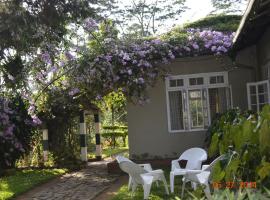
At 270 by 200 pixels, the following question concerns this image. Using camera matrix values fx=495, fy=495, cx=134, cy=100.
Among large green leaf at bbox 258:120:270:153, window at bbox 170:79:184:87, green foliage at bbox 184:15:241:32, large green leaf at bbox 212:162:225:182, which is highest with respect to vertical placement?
green foliage at bbox 184:15:241:32

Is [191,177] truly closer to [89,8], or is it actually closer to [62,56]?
[89,8]

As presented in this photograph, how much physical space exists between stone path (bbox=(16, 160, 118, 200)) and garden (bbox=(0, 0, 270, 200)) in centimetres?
41

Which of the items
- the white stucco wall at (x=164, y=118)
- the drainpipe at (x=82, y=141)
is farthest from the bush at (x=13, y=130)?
the white stucco wall at (x=164, y=118)

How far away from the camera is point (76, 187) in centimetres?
1119

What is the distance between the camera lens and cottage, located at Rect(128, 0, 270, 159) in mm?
13945

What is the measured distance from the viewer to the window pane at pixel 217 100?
46.2ft

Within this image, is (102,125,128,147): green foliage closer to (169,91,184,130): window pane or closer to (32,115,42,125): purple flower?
(32,115,42,125): purple flower

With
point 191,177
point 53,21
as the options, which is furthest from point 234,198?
point 53,21

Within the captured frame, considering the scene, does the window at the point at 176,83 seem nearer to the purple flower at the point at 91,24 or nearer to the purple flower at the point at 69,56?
the purple flower at the point at 91,24

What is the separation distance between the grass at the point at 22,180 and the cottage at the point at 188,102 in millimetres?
2473

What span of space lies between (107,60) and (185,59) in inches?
92.4

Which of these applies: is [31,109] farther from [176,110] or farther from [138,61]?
[176,110]

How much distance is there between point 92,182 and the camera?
12.0 metres
